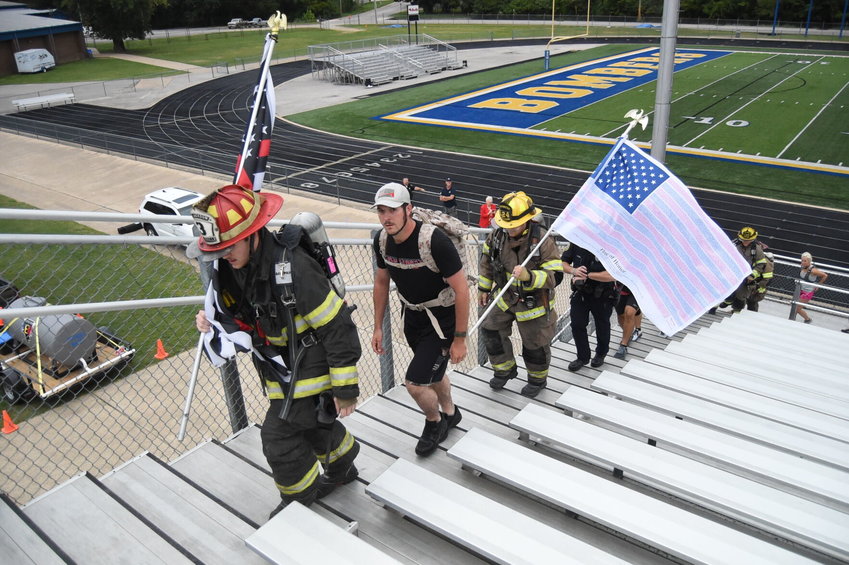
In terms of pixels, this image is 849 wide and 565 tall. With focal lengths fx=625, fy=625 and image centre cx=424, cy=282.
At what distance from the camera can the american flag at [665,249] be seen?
5.04 meters

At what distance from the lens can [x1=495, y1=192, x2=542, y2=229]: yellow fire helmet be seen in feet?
16.3

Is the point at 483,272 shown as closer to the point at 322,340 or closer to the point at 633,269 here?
the point at 633,269

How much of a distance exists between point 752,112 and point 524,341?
3078 cm

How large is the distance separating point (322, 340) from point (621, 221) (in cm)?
307

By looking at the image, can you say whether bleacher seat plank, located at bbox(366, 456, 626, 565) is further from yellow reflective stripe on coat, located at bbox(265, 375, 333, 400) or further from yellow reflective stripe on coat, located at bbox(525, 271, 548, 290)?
yellow reflective stripe on coat, located at bbox(525, 271, 548, 290)

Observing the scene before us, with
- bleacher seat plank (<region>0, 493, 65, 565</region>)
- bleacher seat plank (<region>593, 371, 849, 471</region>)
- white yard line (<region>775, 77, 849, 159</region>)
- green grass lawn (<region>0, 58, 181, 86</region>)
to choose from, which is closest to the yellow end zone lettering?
white yard line (<region>775, 77, 849, 159</region>)

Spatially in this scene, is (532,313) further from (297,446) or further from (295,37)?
(295,37)

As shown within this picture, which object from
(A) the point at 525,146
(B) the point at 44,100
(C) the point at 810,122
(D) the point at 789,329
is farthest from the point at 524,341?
(B) the point at 44,100

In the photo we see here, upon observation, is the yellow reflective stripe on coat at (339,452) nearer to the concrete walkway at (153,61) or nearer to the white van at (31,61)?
the concrete walkway at (153,61)

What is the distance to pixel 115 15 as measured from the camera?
189ft

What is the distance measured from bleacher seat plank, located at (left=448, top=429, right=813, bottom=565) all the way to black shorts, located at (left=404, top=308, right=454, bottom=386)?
500 millimetres

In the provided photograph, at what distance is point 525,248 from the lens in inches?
204

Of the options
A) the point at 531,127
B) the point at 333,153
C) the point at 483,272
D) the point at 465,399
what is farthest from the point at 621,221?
the point at 531,127

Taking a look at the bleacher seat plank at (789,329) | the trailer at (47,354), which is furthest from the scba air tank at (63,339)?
the bleacher seat plank at (789,329)
